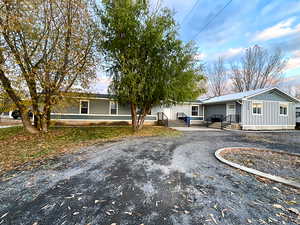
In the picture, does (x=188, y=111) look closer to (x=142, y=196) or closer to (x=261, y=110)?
(x=261, y=110)

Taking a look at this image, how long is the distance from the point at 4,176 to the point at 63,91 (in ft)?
19.4

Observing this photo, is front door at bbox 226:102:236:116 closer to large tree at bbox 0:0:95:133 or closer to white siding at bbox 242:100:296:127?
white siding at bbox 242:100:296:127

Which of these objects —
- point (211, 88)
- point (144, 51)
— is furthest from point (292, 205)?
point (211, 88)

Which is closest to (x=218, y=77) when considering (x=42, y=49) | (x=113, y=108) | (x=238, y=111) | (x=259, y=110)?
(x=259, y=110)

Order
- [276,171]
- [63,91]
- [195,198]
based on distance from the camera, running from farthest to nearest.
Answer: [63,91], [276,171], [195,198]

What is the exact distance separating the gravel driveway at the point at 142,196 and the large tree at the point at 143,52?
548cm

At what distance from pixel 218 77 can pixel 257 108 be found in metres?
17.9

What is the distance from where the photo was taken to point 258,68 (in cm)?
2516

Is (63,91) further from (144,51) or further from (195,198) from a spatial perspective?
(195,198)

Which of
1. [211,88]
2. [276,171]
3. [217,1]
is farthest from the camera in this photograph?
[211,88]

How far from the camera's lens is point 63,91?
27.2ft

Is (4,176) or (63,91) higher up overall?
(63,91)

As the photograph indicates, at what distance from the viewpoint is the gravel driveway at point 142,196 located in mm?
1982

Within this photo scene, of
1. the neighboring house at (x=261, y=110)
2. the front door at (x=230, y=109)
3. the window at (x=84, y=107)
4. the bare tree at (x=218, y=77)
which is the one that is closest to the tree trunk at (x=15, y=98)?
the window at (x=84, y=107)
